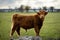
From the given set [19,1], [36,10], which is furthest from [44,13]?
[19,1]

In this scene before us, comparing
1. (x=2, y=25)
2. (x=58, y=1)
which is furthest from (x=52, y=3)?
(x=2, y=25)

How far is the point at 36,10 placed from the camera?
2.37 m

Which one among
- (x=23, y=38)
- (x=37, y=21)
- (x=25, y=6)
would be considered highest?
(x=25, y=6)

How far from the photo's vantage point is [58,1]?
2.39 meters

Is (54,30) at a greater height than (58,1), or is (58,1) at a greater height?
(58,1)

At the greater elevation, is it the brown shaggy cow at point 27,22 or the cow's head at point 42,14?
the cow's head at point 42,14

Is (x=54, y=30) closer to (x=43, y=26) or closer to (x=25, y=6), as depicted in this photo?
(x=43, y=26)

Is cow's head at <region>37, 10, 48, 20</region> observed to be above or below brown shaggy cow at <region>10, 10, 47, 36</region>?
above

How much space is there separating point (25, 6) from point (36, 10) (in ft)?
0.43

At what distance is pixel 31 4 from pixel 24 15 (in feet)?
0.48

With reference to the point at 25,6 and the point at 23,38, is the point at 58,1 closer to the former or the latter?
the point at 25,6

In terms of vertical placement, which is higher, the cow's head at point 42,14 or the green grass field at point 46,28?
the cow's head at point 42,14

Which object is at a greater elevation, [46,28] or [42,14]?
[42,14]

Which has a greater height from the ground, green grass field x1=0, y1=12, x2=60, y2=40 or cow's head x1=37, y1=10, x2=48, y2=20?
cow's head x1=37, y1=10, x2=48, y2=20
